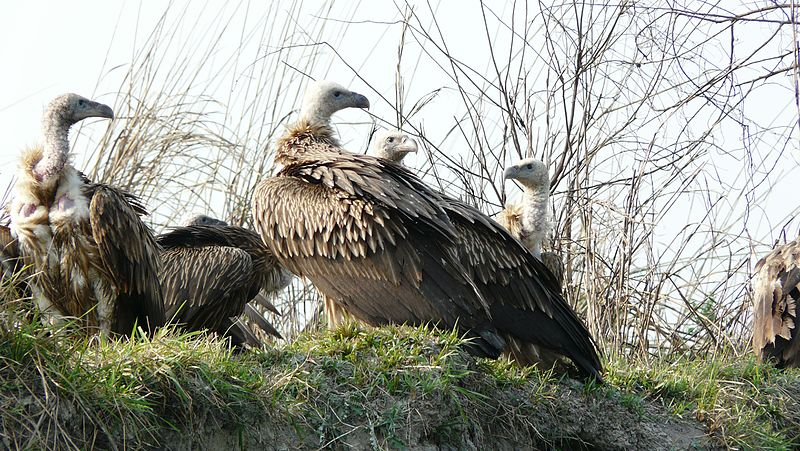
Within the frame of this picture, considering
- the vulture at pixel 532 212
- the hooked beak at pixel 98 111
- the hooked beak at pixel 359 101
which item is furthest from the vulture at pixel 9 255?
the vulture at pixel 532 212

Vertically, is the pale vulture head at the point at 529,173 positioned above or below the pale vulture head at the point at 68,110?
above

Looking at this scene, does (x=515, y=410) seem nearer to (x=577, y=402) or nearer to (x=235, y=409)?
(x=577, y=402)

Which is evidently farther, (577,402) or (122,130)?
(122,130)

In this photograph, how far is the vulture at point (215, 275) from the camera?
22.3 ft

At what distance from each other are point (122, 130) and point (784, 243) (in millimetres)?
4890

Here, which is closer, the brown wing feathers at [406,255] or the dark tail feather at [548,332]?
the brown wing feathers at [406,255]

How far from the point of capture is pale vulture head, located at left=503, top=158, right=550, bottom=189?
23.4ft

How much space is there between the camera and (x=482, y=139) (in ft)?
26.6

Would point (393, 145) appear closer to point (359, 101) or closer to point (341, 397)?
point (359, 101)

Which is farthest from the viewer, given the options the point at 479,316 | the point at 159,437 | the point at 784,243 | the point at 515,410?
the point at 784,243

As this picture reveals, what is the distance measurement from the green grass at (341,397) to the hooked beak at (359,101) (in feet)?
6.63

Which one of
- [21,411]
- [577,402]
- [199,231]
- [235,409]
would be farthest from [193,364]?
Answer: [199,231]

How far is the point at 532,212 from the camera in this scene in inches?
282

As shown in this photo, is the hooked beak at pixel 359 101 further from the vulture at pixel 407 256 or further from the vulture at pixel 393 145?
the vulture at pixel 407 256
